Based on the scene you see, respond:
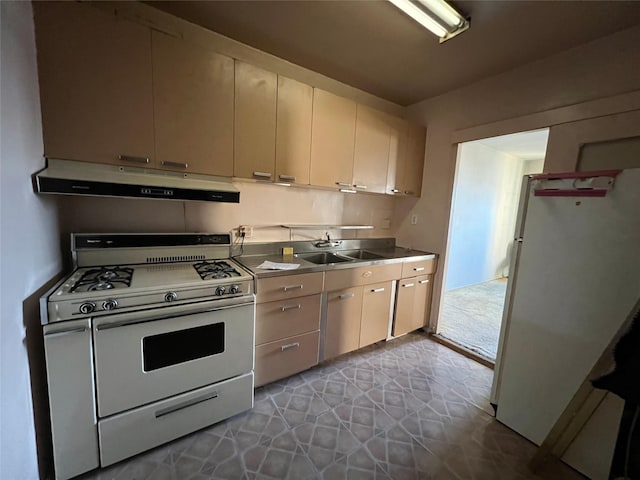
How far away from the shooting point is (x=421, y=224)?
280 cm

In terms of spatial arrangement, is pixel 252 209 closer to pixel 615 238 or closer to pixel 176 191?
pixel 176 191

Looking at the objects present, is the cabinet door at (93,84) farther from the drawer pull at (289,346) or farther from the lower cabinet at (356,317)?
the lower cabinet at (356,317)

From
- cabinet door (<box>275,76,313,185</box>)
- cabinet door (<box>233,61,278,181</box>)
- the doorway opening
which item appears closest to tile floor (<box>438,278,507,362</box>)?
the doorway opening

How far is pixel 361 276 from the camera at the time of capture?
7.00 ft

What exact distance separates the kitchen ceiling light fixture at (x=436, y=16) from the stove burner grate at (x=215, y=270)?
69.3 inches

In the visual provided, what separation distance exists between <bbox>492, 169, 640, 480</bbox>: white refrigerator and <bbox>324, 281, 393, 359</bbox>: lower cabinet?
36.4 inches

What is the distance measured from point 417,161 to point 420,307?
5.07 ft

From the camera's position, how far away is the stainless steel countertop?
1727 millimetres

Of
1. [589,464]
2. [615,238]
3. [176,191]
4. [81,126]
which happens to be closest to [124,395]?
[176,191]

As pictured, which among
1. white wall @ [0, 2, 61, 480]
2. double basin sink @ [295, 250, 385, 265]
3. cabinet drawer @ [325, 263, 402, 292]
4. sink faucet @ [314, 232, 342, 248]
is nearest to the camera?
white wall @ [0, 2, 61, 480]

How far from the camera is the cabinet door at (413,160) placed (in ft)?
8.57

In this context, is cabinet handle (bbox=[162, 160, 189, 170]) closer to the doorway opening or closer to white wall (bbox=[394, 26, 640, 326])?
white wall (bbox=[394, 26, 640, 326])

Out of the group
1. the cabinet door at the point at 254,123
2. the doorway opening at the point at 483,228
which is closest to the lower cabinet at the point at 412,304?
the doorway opening at the point at 483,228

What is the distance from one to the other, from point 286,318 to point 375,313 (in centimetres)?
90
